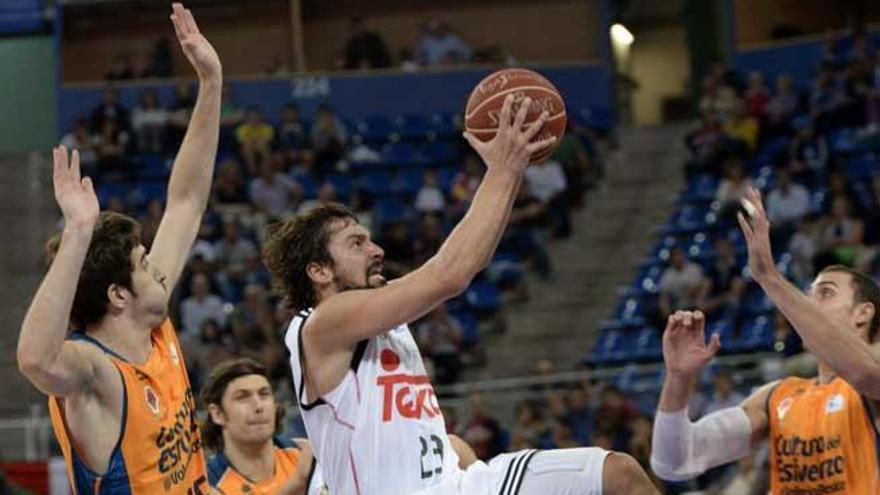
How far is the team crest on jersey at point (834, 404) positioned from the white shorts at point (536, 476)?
1.26 meters

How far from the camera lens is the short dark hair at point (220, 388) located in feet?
25.3

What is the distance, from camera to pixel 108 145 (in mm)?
20219

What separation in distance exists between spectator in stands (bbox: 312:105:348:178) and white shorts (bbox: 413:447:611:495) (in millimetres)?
13650

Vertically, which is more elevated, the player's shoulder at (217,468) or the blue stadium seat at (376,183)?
the blue stadium seat at (376,183)

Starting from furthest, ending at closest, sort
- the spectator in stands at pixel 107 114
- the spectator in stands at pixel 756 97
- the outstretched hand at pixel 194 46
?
the spectator in stands at pixel 107 114
the spectator in stands at pixel 756 97
the outstretched hand at pixel 194 46

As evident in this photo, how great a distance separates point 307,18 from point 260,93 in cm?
168

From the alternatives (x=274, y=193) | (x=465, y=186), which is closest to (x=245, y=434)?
(x=465, y=186)

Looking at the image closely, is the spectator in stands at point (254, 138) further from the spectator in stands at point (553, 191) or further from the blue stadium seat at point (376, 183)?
the spectator in stands at point (553, 191)

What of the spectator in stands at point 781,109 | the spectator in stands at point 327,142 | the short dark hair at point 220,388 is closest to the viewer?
the short dark hair at point 220,388

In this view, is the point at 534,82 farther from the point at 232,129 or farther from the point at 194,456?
the point at 232,129

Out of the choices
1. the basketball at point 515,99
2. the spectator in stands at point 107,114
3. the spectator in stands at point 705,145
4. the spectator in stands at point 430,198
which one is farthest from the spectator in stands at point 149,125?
the basketball at point 515,99

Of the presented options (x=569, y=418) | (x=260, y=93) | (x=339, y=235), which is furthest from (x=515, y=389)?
(x=339, y=235)

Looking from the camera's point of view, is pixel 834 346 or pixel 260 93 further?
pixel 260 93

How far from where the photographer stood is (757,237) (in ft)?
20.4
